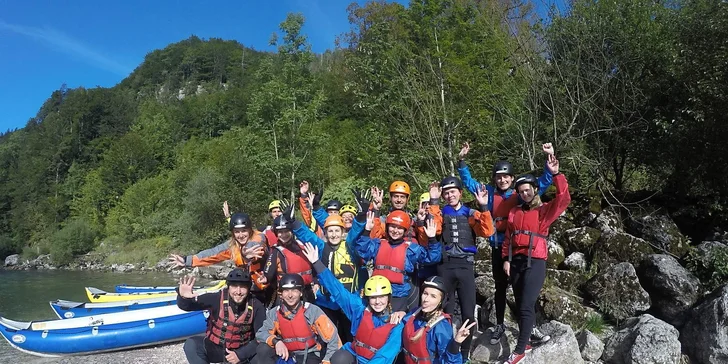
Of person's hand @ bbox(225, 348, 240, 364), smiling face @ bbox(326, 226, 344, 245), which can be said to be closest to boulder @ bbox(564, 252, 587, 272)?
smiling face @ bbox(326, 226, 344, 245)

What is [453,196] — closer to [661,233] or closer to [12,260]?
[661,233]

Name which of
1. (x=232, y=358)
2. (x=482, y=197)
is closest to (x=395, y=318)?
(x=482, y=197)

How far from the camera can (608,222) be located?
881 centimetres

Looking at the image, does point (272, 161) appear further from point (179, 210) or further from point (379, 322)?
point (379, 322)

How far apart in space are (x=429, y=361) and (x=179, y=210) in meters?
35.1

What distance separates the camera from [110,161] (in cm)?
4634

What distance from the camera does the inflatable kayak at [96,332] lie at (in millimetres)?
8711

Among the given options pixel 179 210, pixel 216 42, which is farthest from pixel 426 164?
pixel 216 42

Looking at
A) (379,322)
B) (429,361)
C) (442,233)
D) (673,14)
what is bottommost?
(429,361)

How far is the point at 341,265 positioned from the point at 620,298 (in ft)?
15.8

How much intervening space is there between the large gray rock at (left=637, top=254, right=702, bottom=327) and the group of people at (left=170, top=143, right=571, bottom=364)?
7.77ft

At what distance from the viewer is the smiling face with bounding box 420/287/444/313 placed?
3.74 m

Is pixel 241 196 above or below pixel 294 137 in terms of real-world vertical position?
below

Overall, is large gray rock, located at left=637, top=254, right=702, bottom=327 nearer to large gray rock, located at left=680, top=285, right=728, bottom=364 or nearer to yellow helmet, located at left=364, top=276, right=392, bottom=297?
large gray rock, located at left=680, top=285, right=728, bottom=364
